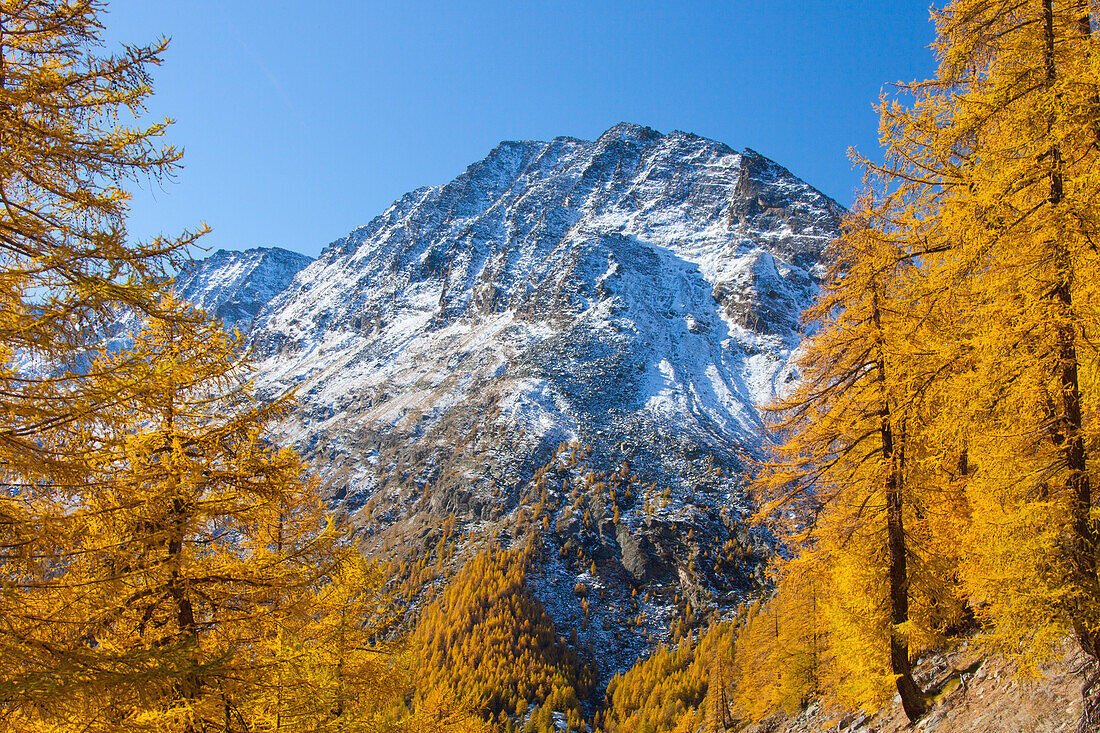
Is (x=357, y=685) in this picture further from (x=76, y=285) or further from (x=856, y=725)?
(x=856, y=725)

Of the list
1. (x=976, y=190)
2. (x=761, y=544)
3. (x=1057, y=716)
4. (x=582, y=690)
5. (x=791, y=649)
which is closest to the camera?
(x=976, y=190)

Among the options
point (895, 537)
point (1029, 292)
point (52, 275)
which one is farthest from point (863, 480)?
point (52, 275)

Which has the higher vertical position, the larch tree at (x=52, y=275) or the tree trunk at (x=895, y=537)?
the larch tree at (x=52, y=275)

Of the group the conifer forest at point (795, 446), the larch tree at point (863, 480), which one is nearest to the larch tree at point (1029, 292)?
the conifer forest at point (795, 446)

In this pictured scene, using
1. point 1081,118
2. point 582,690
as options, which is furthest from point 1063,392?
point 582,690

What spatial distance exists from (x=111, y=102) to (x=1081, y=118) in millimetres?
10926

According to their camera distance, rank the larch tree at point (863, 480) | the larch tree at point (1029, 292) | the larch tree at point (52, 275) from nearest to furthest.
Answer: the larch tree at point (52, 275), the larch tree at point (1029, 292), the larch tree at point (863, 480)

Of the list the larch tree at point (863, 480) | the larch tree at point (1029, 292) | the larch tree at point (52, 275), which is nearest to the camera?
the larch tree at point (52, 275)

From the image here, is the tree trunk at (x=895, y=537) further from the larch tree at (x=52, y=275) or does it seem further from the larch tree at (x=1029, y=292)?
the larch tree at (x=52, y=275)

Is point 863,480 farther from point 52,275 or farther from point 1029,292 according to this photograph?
point 52,275

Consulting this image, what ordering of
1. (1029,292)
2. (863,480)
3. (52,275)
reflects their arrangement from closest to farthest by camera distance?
(52,275), (1029,292), (863,480)

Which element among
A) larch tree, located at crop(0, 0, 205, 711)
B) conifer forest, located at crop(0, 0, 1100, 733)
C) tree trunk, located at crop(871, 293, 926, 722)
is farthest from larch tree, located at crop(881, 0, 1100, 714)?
larch tree, located at crop(0, 0, 205, 711)

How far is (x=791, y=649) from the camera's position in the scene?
78.8 feet

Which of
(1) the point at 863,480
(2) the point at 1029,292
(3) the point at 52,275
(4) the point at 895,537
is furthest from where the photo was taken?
(1) the point at 863,480
